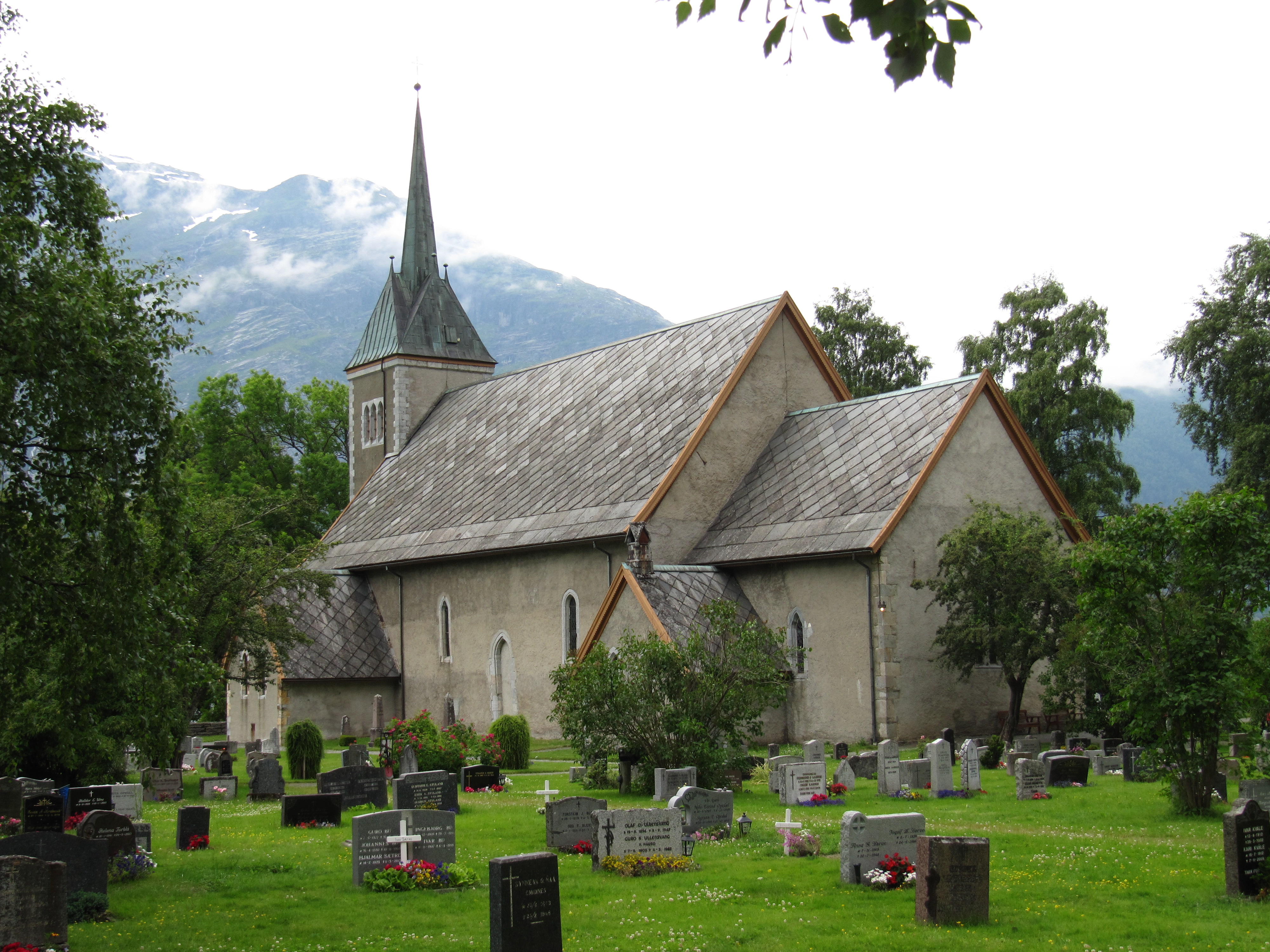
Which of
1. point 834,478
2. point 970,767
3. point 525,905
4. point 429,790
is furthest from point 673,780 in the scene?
point 834,478

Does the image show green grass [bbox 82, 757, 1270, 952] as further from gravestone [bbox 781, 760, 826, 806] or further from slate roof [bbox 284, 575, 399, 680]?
slate roof [bbox 284, 575, 399, 680]

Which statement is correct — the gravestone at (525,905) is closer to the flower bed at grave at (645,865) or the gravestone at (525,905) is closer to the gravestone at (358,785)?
the flower bed at grave at (645,865)

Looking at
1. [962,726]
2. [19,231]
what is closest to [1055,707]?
[962,726]

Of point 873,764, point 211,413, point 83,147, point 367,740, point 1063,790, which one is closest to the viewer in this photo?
point 83,147

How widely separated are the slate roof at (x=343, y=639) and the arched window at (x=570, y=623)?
296 inches

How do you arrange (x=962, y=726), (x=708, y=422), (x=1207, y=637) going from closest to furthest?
1. (x=1207, y=637)
2. (x=962, y=726)
3. (x=708, y=422)

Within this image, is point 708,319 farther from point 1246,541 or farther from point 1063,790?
point 1246,541

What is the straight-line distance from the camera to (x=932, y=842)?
11375mm

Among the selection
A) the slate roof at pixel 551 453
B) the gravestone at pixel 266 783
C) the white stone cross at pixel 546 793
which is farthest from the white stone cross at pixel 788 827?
the slate roof at pixel 551 453

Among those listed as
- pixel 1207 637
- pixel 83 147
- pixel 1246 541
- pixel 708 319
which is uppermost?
pixel 708 319

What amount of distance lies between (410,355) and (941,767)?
107ft

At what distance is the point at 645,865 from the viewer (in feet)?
45.9

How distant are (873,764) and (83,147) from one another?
54.2 feet

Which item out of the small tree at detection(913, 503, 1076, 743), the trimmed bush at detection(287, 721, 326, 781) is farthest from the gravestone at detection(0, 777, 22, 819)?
the small tree at detection(913, 503, 1076, 743)
